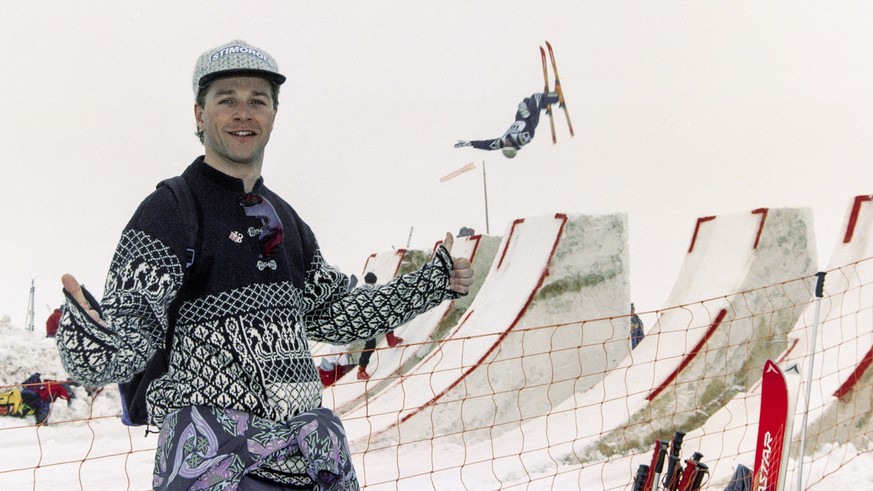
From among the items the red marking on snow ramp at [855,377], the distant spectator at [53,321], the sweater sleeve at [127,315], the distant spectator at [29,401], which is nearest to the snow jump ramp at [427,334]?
the distant spectator at [29,401]

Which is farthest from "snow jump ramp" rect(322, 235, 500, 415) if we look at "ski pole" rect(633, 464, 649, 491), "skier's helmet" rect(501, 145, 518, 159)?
"ski pole" rect(633, 464, 649, 491)

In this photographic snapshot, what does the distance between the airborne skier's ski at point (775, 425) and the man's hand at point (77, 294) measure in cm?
293

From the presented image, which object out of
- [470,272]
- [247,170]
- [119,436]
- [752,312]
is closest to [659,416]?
[752,312]

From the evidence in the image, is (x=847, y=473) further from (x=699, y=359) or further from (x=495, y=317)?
(x=495, y=317)

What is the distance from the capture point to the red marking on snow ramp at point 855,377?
15.9 feet

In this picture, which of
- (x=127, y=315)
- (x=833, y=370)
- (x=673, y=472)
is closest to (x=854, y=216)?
(x=833, y=370)

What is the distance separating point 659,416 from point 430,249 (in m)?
6.08

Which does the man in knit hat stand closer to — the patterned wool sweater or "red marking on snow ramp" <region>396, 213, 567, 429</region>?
the patterned wool sweater

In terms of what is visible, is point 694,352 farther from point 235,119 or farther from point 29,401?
point 29,401

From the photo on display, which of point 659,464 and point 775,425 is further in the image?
point 775,425

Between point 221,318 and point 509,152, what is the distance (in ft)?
35.5

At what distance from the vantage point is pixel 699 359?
19.6ft

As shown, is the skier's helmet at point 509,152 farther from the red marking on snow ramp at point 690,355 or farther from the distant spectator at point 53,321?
the red marking on snow ramp at point 690,355

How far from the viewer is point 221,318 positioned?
171cm
